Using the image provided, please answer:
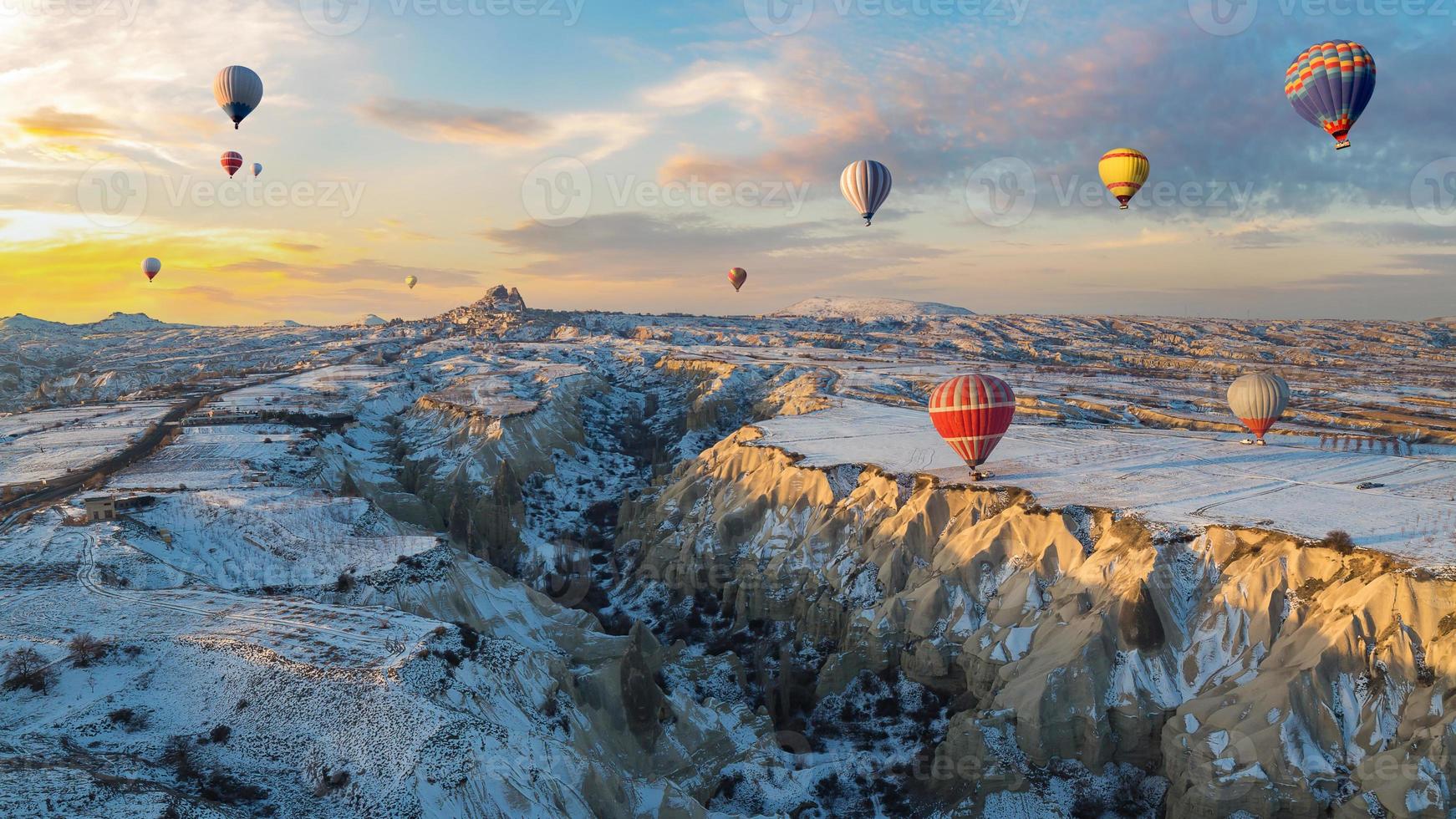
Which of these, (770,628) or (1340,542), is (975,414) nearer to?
(1340,542)

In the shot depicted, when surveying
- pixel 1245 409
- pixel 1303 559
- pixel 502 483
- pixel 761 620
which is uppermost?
pixel 1245 409

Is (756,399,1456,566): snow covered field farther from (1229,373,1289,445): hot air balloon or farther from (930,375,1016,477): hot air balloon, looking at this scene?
(930,375,1016,477): hot air balloon

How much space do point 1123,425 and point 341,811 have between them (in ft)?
193

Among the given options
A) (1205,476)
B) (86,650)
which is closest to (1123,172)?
(1205,476)

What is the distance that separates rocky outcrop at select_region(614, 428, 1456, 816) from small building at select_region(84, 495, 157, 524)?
111 feet

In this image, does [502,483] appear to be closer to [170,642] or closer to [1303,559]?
[170,642]

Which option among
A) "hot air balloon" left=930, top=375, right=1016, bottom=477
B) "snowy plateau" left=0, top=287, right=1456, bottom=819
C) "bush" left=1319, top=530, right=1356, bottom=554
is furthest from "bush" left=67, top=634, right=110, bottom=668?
"bush" left=1319, top=530, right=1356, bottom=554

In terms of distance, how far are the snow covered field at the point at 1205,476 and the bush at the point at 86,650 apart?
124ft

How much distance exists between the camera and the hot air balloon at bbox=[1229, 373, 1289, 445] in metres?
44.2

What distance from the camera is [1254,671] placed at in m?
27.9

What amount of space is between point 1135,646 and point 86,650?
Answer: 37.7m

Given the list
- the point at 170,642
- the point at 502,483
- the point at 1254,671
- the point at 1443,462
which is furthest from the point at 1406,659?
the point at 502,483

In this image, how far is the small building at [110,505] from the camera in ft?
125

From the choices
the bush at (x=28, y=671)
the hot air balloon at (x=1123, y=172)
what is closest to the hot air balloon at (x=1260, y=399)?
the hot air balloon at (x=1123, y=172)
